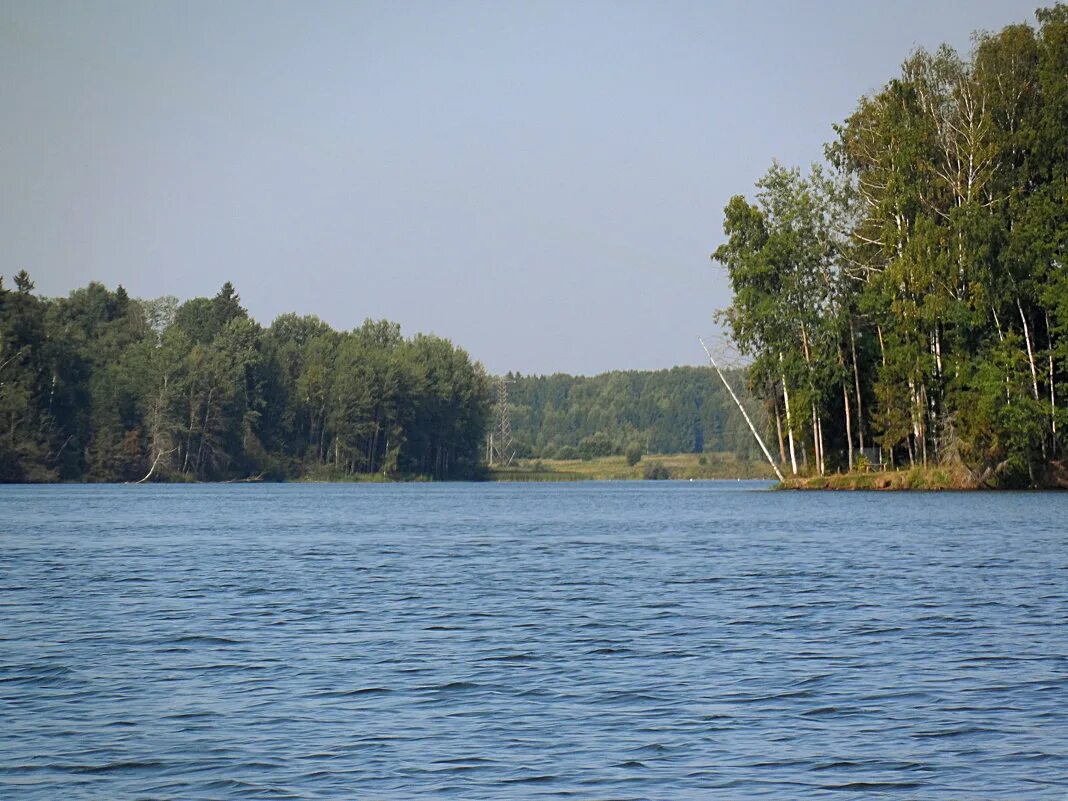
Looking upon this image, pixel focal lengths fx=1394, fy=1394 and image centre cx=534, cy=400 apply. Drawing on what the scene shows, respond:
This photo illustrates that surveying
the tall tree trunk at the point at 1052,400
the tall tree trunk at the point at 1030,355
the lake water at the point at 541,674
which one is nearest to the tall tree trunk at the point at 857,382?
the tall tree trunk at the point at 1052,400

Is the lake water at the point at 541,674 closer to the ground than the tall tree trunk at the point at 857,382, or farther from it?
closer to the ground

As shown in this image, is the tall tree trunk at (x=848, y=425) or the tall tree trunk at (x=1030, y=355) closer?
the tall tree trunk at (x=1030, y=355)

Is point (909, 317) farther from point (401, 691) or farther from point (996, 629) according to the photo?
point (401, 691)

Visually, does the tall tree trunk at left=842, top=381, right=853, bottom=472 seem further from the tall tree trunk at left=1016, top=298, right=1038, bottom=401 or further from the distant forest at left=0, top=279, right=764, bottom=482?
the distant forest at left=0, top=279, right=764, bottom=482

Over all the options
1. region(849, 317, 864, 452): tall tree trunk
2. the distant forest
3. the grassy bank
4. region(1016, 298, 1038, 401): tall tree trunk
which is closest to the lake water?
region(1016, 298, 1038, 401): tall tree trunk

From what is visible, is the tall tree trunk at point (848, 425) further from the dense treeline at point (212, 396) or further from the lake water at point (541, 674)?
the dense treeline at point (212, 396)

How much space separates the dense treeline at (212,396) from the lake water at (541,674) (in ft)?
345

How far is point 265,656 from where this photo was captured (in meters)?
19.1

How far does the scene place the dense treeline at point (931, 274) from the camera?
6812 centimetres

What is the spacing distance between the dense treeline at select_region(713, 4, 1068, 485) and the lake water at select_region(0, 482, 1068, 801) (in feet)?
106

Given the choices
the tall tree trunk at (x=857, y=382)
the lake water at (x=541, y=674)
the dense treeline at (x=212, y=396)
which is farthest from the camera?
the dense treeline at (x=212, y=396)

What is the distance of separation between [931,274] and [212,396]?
9882 cm

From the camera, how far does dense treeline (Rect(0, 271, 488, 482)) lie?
136 metres

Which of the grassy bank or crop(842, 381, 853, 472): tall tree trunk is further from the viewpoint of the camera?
crop(842, 381, 853, 472): tall tree trunk
